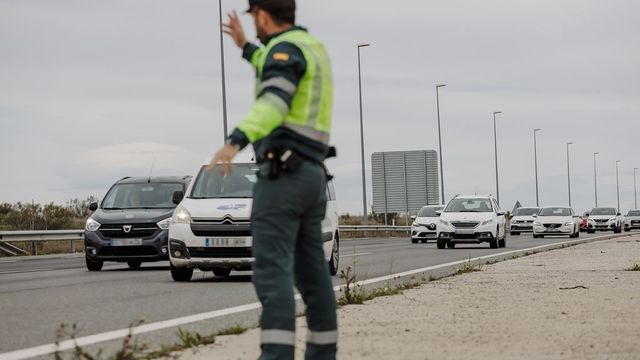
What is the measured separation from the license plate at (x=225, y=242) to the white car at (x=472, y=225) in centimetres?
1649

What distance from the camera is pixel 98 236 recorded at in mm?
19828

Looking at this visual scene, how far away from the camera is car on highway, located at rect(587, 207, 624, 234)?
65.5 meters

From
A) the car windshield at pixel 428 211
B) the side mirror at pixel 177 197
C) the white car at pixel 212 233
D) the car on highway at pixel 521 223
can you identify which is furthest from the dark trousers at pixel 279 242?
the car on highway at pixel 521 223

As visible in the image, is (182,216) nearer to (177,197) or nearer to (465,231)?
(177,197)

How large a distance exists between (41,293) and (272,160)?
32.0 feet

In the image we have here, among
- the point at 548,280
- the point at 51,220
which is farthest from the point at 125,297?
the point at 51,220

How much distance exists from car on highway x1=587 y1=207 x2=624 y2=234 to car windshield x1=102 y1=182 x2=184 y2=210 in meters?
48.1

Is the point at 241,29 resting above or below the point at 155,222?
above

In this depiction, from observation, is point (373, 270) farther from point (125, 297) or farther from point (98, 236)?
point (125, 297)

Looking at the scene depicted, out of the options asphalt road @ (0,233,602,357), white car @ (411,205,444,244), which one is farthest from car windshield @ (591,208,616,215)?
asphalt road @ (0,233,602,357)

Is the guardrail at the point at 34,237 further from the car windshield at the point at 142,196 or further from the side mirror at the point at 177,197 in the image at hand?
the side mirror at the point at 177,197

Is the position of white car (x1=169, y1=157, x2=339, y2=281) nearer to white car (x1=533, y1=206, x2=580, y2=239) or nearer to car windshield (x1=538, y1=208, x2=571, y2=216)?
white car (x1=533, y1=206, x2=580, y2=239)

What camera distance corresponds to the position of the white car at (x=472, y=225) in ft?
102

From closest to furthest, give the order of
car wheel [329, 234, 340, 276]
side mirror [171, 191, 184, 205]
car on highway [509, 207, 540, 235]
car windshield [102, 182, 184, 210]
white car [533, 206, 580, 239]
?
Result: car wheel [329, 234, 340, 276]
side mirror [171, 191, 184, 205]
car windshield [102, 182, 184, 210]
white car [533, 206, 580, 239]
car on highway [509, 207, 540, 235]
